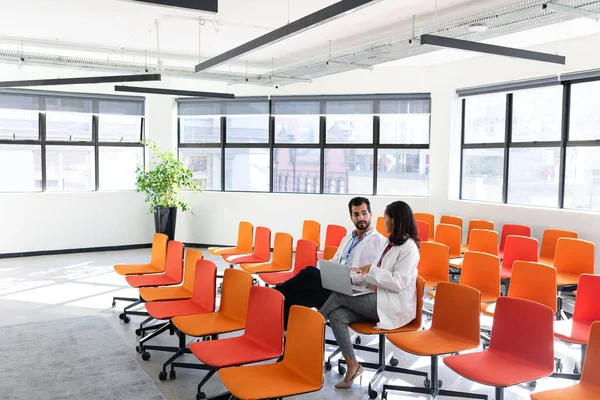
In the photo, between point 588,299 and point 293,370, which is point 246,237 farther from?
point 588,299

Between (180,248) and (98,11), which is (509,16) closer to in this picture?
(180,248)

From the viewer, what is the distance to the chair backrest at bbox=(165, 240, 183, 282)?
5531 mm

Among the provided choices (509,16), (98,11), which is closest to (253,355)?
(509,16)

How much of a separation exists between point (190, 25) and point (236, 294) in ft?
13.4

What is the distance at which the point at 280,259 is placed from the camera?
20.3 ft

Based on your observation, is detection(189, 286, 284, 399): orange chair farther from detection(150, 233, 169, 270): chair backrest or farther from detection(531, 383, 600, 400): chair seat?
detection(150, 233, 169, 270): chair backrest

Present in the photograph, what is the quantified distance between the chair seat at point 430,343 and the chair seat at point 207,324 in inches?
46.9

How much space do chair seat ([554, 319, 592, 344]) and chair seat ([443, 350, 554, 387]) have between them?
642 mm

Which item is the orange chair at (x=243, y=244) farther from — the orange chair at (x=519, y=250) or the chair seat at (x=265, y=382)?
the chair seat at (x=265, y=382)

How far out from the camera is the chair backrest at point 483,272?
4.75 meters

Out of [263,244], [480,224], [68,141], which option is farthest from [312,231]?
[68,141]

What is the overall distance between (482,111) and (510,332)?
19.3ft

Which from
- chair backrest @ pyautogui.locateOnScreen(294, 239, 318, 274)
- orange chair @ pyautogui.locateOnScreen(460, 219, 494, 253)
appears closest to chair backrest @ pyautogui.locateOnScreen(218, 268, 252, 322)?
chair backrest @ pyautogui.locateOnScreen(294, 239, 318, 274)

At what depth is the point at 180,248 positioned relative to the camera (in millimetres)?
5555
